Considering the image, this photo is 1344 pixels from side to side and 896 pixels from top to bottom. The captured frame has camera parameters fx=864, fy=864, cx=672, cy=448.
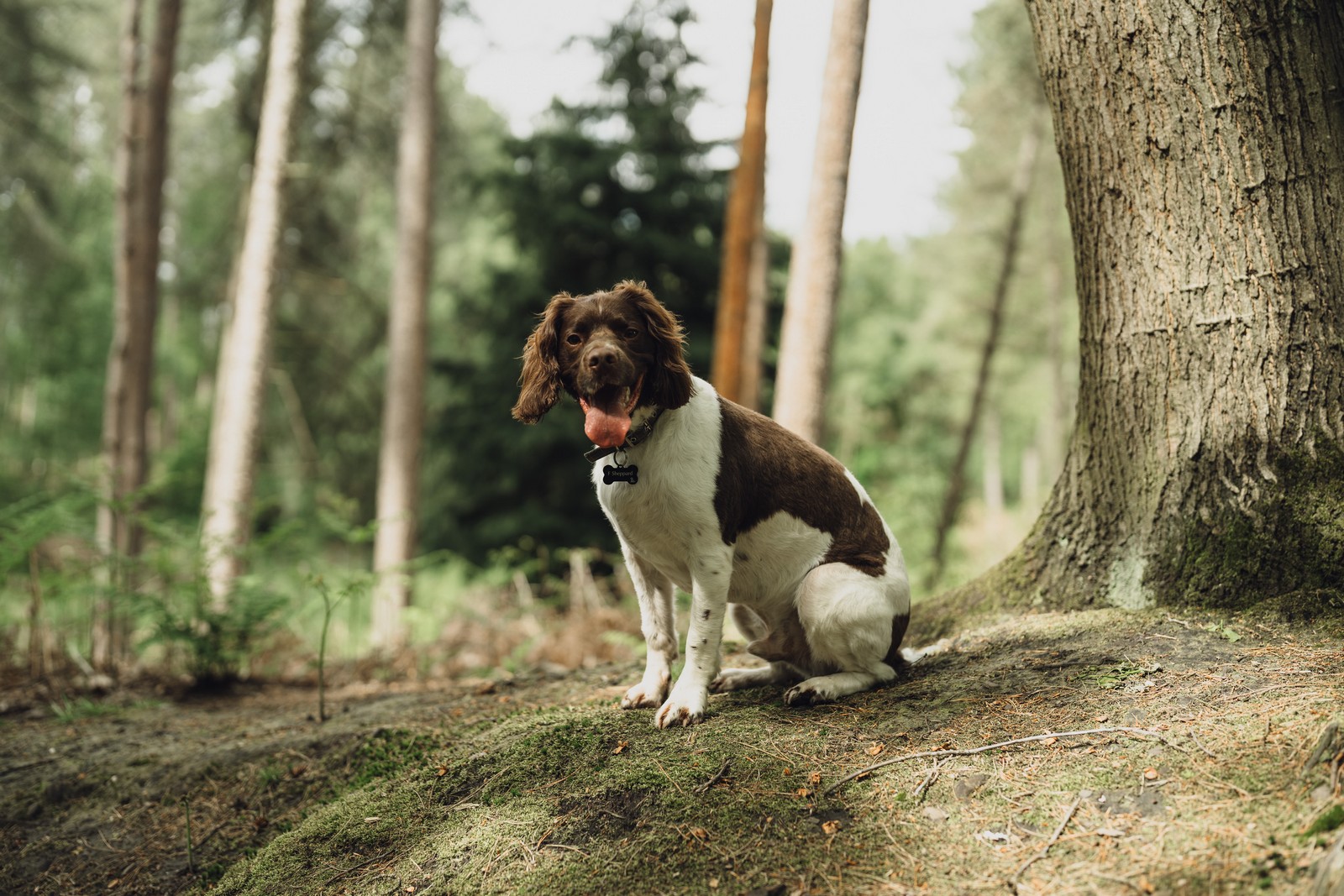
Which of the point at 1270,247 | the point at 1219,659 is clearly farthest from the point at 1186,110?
the point at 1219,659

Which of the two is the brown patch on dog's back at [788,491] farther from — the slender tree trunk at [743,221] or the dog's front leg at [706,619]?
the slender tree trunk at [743,221]

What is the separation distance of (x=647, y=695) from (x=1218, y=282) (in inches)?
119

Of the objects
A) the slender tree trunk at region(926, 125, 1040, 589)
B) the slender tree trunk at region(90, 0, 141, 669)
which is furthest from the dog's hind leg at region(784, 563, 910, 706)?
the slender tree trunk at region(926, 125, 1040, 589)

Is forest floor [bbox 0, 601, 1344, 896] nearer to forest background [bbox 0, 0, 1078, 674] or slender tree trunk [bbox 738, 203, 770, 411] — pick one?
forest background [bbox 0, 0, 1078, 674]

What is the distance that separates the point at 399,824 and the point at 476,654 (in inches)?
159

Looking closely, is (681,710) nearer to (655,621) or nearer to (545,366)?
(655,621)

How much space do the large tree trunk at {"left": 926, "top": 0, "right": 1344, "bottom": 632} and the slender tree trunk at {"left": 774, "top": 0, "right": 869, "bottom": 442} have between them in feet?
8.43

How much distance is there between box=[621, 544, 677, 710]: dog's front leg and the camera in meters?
3.92

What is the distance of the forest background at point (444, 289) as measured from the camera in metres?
7.03

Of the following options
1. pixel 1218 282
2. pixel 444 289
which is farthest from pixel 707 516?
pixel 444 289

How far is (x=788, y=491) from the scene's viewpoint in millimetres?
3930

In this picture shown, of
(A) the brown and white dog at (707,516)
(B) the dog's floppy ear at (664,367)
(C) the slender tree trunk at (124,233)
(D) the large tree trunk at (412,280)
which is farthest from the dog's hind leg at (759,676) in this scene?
(C) the slender tree trunk at (124,233)

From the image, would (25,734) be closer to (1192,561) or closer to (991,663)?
(991,663)

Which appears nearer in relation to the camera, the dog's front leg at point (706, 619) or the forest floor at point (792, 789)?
the forest floor at point (792, 789)
